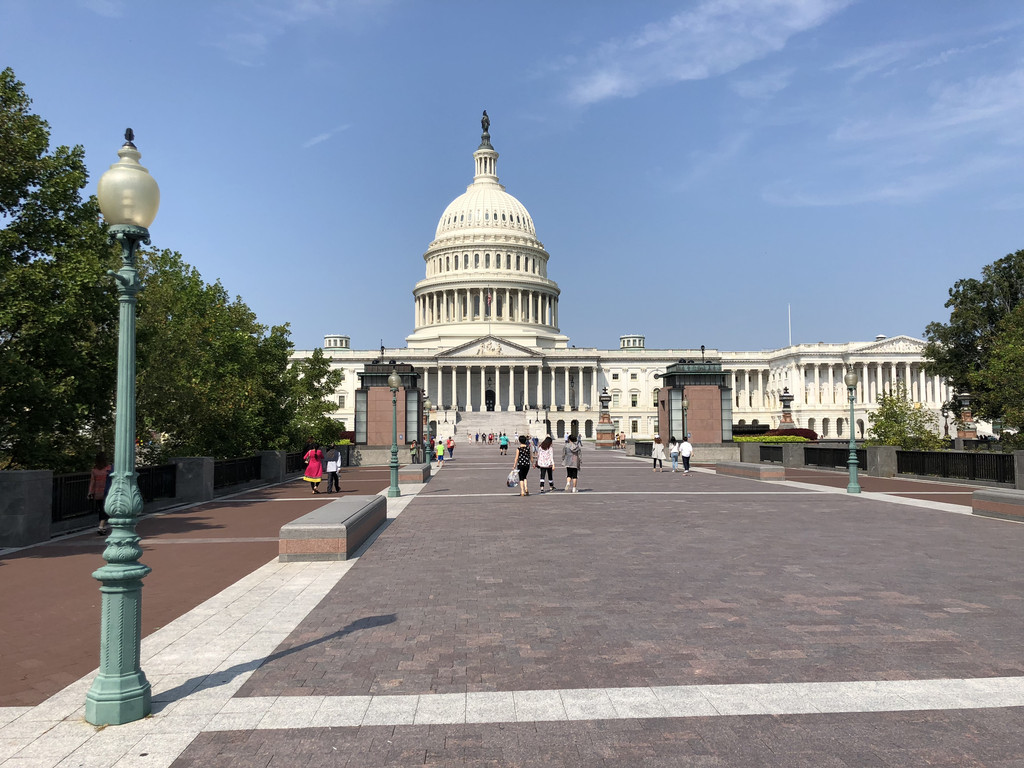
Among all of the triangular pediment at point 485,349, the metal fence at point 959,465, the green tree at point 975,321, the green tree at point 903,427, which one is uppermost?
the triangular pediment at point 485,349

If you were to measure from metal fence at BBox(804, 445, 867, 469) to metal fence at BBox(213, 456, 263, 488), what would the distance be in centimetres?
2618

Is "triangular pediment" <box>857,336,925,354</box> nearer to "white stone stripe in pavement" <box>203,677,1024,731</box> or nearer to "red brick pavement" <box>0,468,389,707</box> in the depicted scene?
"red brick pavement" <box>0,468,389,707</box>

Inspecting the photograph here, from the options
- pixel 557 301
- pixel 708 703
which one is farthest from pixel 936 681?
pixel 557 301

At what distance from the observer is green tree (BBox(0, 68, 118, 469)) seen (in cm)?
1678

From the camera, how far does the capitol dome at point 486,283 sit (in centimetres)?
13838

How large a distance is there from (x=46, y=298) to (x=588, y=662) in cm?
1638

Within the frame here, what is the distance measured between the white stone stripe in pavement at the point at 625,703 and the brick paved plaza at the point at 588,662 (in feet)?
0.08

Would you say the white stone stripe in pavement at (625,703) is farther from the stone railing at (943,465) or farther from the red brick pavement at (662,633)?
the stone railing at (943,465)

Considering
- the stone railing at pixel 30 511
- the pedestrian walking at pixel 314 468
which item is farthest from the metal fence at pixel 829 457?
the stone railing at pixel 30 511

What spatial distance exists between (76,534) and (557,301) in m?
137

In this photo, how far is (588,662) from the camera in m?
6.86

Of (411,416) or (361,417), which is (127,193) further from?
(411,416)

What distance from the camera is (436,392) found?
424 ft

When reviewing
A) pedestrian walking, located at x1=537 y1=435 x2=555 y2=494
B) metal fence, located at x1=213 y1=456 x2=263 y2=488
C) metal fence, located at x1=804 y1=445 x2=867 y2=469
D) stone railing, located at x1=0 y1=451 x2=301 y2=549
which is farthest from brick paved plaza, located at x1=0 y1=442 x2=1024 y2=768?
metal fence, located at x1=804 y1=445 x2=867 y2=469
